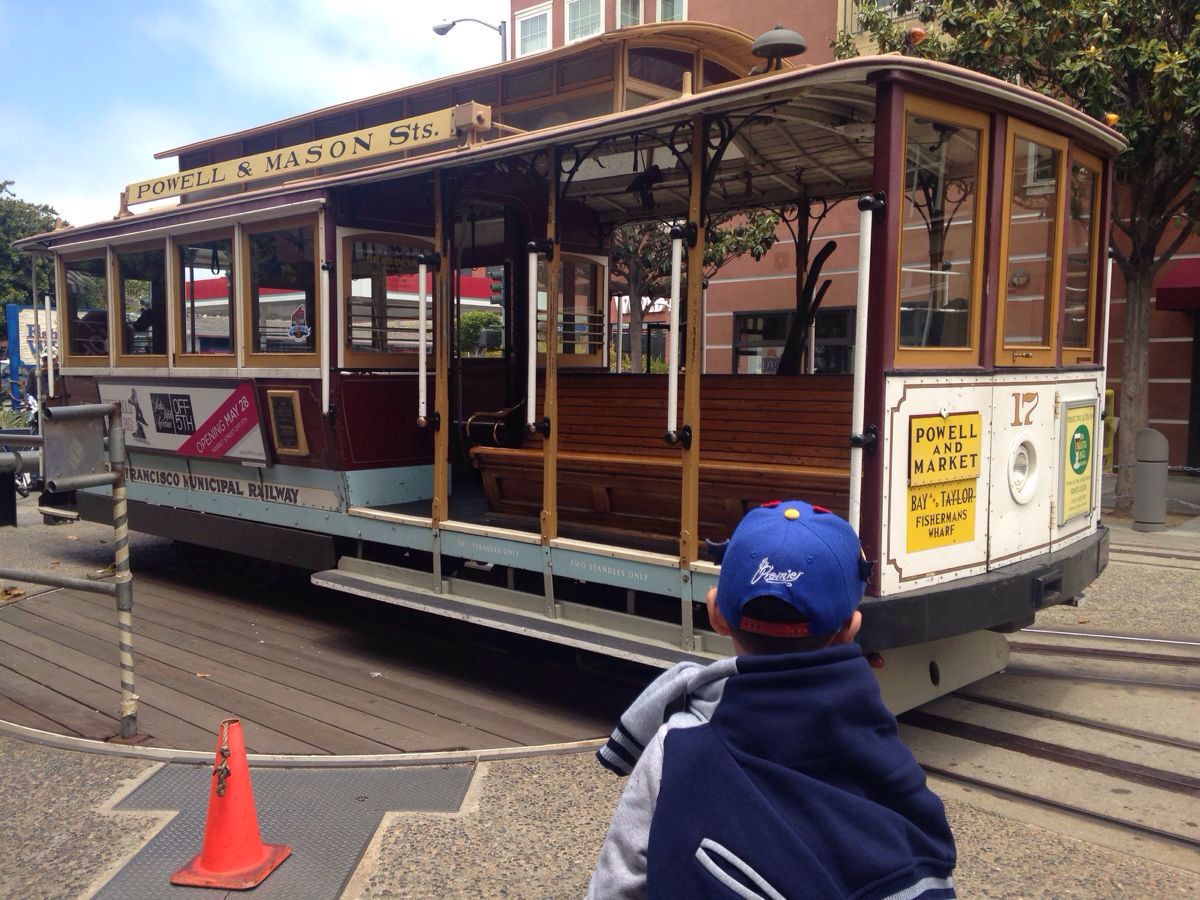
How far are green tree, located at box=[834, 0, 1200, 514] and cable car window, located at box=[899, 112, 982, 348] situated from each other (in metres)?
6.90

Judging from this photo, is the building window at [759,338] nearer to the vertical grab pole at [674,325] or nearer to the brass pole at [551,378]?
the brass pole at [551,378]

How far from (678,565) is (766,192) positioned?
3.53m

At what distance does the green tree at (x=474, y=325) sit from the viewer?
8.24m

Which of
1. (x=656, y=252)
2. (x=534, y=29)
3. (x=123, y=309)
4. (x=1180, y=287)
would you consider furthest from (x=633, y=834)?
(x=534, y=29)

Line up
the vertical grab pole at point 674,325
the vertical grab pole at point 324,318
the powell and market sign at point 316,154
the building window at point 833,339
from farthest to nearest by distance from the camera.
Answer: the building window at point 833,339
the vertical grab pole at point 324,318
the powell and market sign at point 316,154
the vertical grab pole at point 674,325

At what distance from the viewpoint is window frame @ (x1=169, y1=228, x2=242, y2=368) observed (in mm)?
7184

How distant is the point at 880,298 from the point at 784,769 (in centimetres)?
312

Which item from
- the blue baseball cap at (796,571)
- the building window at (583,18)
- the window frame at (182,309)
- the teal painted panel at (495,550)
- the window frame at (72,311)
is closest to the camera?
the blue baseball cap at (796,571)

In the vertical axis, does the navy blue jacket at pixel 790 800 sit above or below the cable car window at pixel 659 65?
below

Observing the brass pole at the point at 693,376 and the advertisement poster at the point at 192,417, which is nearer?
the brass pole at the point at 693,376

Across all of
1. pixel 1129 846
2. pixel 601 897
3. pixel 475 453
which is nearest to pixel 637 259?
pixel 475 453

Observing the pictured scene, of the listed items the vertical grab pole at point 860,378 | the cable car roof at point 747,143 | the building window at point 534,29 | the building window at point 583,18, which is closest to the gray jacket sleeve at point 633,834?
the vertical grab pole at point 860,378

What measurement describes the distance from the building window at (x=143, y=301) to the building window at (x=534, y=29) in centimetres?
1959

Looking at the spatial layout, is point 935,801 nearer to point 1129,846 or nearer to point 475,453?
point 1129,846
